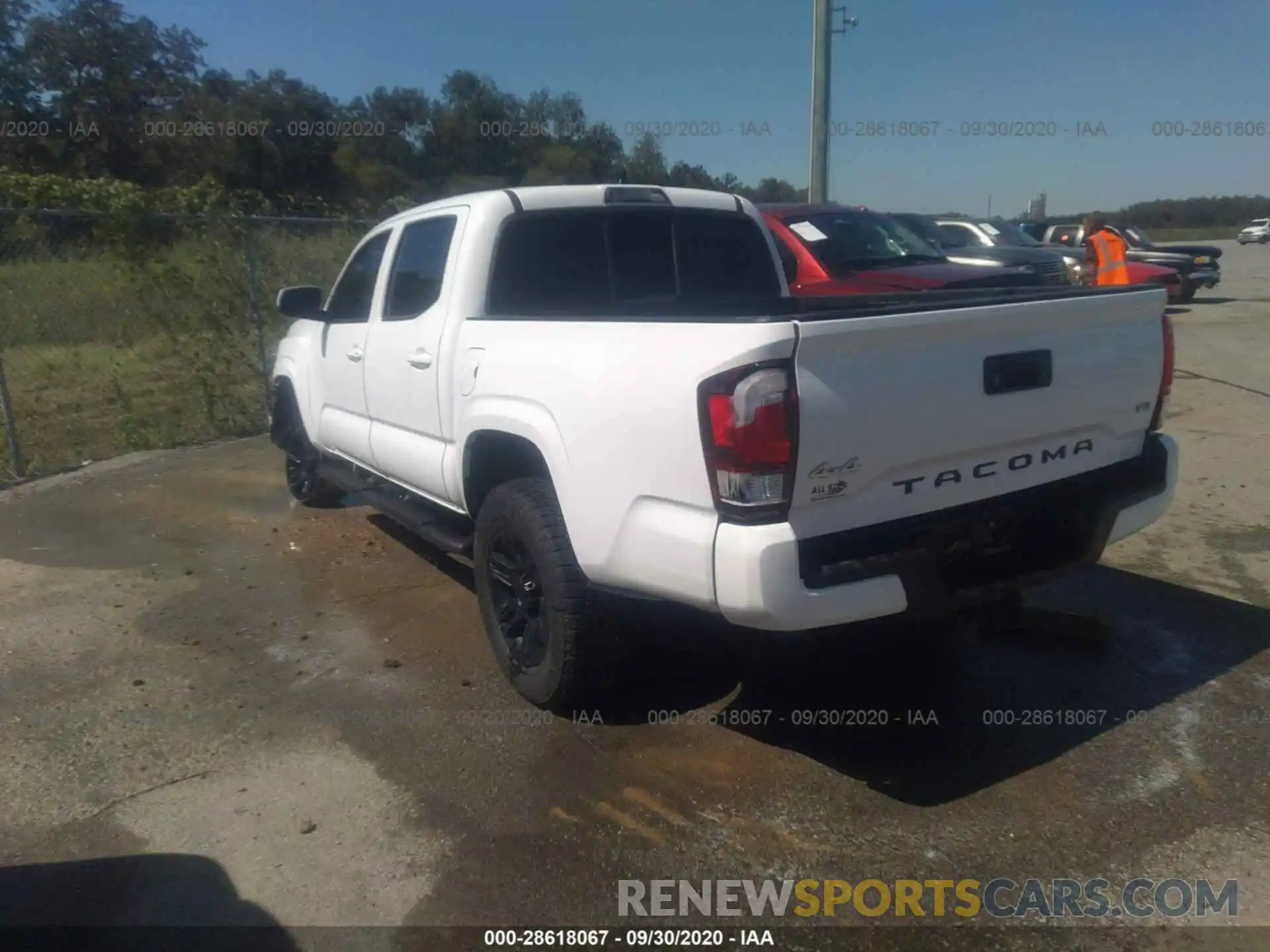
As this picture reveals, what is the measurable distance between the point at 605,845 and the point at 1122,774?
5.78 feet

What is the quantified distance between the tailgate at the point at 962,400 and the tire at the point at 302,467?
179 inches

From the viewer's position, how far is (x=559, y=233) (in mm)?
4531

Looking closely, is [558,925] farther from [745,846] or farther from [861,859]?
[861,859]

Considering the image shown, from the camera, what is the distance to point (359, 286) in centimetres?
576

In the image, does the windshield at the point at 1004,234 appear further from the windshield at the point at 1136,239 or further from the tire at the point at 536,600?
the tire at the point at 536,600

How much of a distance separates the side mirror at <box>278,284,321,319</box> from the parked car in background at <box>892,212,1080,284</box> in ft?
19.5

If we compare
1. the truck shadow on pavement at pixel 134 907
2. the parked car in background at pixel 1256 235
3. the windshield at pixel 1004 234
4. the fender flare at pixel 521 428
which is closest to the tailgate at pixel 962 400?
the fender flare at pixel 521 428

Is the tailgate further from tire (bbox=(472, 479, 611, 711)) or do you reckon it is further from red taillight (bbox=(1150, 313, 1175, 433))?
tire (bbox=(472, 479, 611, 711))

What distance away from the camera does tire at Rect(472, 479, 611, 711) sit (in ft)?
11.7

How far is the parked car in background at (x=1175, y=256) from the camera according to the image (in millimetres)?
20891

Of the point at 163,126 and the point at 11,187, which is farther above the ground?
the point at 163,126

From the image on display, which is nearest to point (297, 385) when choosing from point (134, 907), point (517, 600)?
point (517, 600)

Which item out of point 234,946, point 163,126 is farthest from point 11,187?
point 234,946

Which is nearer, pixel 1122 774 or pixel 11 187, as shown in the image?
pixel 1122 774
